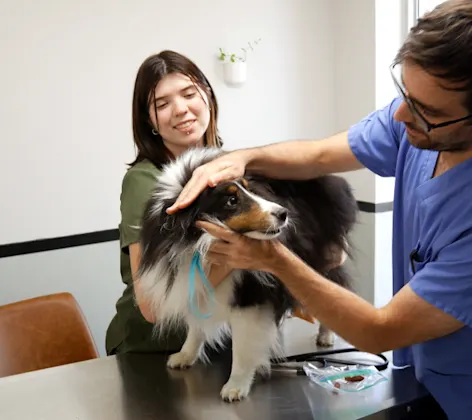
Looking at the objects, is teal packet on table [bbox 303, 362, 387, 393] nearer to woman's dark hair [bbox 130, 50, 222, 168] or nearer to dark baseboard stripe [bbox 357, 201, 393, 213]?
woman's dark hair [bbox 130, 50, 222, 168]

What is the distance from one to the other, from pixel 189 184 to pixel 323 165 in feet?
1.32

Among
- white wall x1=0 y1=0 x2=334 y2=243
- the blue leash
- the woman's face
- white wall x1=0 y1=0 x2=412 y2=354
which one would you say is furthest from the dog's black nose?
white wall x1=0 y1=0 x2=334 y2=243

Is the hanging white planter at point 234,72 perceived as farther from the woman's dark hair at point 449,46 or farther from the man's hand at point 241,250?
the woman's dark hair at point 449,46

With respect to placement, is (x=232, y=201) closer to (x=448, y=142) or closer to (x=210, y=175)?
(x=210, y=175)

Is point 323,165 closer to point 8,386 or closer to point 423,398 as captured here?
point 423,398

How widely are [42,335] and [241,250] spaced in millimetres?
1085

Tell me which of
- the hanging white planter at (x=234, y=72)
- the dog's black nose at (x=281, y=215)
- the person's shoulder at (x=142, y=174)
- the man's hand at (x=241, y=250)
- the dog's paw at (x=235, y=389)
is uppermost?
the hanging white planter at (x=234, y=72)

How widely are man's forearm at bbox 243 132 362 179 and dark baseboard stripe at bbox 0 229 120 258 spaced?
1.38 metres

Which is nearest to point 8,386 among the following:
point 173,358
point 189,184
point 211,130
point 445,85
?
point 173,358

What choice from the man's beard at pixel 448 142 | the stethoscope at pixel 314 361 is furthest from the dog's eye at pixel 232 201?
the stethoscope at pixel 314 361

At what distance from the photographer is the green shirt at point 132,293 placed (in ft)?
5.09

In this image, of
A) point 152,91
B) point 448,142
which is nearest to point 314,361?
point 448,142

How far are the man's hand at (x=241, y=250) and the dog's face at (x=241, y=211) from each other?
0.03 meters

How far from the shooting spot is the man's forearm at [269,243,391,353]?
1118 millimetres
